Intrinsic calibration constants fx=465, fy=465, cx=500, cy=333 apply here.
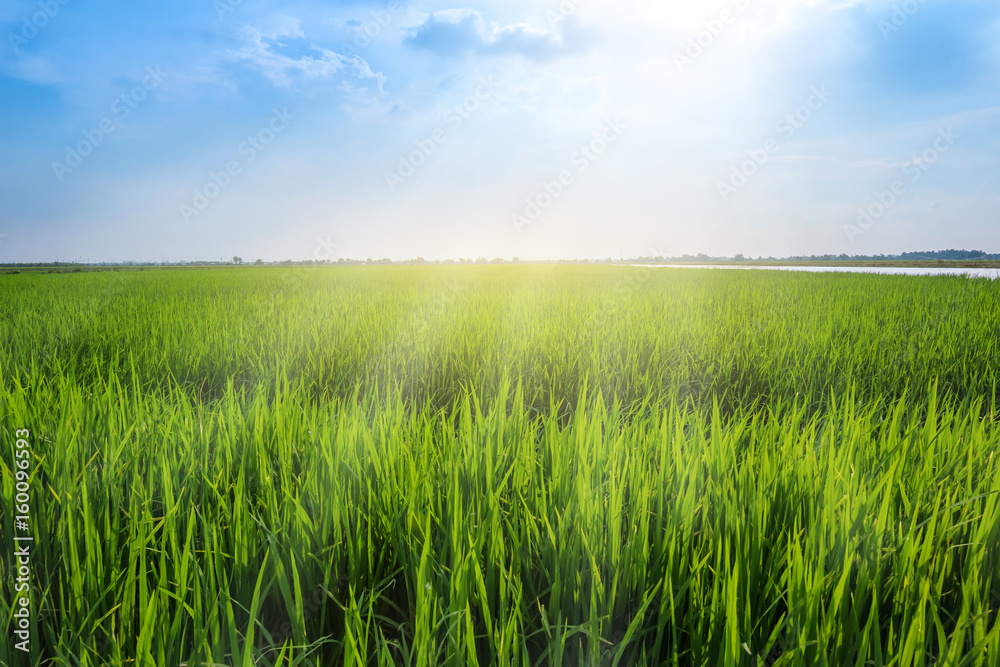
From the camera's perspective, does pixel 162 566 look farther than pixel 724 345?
No

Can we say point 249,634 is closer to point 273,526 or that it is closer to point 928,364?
point 273,526

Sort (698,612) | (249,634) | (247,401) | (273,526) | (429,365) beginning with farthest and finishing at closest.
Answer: (429,365)
(247,401)
(273,526)
(698,612)
(249,634)

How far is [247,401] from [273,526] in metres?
1.27

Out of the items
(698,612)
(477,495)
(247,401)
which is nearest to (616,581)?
(698,612)

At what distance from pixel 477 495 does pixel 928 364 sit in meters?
2.90

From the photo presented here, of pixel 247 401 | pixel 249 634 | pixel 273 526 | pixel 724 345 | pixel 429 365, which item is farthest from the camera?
pixel 724 345

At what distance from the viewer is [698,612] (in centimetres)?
77

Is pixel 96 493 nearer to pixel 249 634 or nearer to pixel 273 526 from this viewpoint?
pixel 273 526

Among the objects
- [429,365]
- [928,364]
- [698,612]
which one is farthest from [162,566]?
[928,364]

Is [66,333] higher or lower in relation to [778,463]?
higher

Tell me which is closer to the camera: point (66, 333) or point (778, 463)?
point (778, 463)

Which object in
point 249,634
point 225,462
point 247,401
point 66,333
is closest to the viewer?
point 249,634

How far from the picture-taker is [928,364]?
2.61m

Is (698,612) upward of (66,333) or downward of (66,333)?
downward
